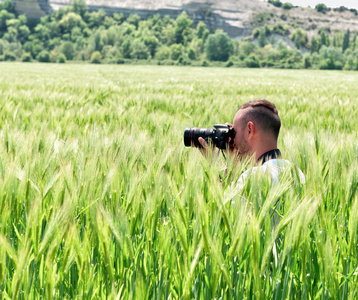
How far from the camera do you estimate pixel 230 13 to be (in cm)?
15788

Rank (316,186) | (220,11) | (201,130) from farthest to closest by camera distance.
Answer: (220,11)
(201,130)
(316,186)

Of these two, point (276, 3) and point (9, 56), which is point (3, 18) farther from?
point (276, 3)

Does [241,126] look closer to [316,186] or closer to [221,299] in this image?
[316,186]

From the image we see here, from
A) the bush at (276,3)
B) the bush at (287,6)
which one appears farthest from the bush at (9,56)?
the bush at (276,3)

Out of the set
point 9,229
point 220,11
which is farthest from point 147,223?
point 220,11

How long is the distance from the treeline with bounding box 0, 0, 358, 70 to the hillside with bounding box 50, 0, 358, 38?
255 inches

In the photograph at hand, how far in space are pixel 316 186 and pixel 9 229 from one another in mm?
970

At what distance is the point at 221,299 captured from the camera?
0.92m

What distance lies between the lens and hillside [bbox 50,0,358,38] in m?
152

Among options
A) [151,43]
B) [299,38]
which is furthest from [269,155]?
[299,38]

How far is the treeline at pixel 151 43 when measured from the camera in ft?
250

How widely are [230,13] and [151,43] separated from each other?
6694 centimetres

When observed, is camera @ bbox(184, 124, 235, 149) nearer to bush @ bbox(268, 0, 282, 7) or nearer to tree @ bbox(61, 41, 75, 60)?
tree @ bbox(61, 41, 75, 60)

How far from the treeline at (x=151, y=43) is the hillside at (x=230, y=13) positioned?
647cm
